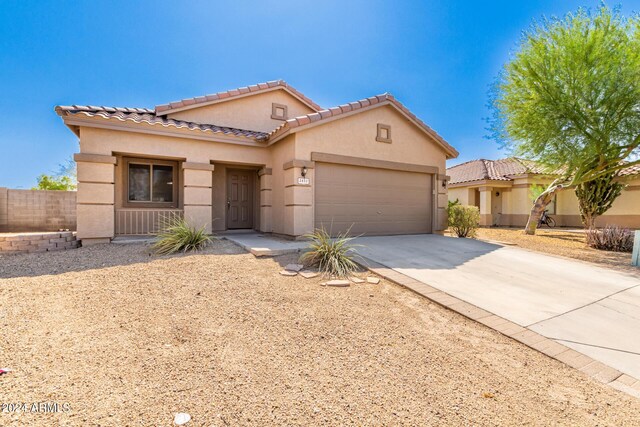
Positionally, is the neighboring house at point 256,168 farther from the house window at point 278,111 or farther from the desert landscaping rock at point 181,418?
the desert landscaping rock at point 181,418

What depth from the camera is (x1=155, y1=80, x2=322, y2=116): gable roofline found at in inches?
418

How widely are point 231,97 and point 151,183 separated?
4.57 meters

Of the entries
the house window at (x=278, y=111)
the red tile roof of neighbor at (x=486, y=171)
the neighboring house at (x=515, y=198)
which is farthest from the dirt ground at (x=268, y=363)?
the red tile roof of neighbor at (x=486, y=171)

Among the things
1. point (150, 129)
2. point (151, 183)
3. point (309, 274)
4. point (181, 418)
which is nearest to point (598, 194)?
point (309, 274)

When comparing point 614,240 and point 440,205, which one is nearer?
point 614,240

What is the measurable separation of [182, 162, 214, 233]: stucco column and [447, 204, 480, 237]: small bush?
30.9 feet

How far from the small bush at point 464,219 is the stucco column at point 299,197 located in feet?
20.8

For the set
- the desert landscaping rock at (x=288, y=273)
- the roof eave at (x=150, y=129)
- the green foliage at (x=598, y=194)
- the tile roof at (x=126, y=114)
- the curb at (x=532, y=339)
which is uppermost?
the tile roof at (x=126, y=114)

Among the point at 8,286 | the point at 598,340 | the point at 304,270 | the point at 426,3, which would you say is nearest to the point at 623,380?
the point at 598,340

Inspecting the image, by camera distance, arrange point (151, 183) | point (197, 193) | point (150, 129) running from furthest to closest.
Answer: point (151, 183) < point (197, 193) < point (150, 129)

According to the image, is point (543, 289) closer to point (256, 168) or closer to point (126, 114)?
point (256, 168)

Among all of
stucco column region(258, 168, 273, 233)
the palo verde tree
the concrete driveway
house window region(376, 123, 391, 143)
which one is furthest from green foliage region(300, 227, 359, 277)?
the palo verde tree

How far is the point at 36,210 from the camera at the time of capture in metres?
11.6

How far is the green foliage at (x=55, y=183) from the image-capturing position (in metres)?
19.6
